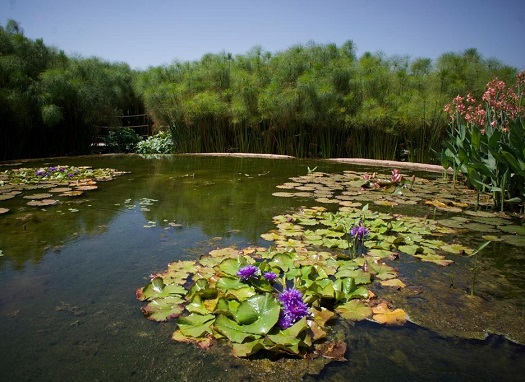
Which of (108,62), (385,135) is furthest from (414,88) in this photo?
(108,62)

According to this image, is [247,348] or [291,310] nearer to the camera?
[247,348]

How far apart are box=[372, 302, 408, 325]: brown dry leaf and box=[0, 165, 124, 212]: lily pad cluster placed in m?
3.87

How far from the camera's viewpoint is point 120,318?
167 cm

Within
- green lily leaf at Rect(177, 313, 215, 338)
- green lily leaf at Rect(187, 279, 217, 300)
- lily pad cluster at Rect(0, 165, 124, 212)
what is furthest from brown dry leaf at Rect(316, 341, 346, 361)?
lily pad cluster at Rect(0, 165, 124, 212)

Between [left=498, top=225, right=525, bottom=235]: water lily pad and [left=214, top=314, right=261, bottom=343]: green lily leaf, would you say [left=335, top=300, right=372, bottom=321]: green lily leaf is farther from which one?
[left=498, top=225, right=525, bottom=235]: water lily pad

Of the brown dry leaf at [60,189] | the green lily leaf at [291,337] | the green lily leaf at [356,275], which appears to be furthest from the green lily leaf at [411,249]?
the brown dry leaf at [60,189]

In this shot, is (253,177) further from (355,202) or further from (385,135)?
(385,135)

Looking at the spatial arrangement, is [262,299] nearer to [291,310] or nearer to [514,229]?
[291,310]

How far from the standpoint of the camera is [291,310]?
152 centimetres

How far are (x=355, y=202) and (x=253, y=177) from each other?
2491 mm

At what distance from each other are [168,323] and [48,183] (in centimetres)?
478

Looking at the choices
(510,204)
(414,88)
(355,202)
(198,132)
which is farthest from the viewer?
(198,132)

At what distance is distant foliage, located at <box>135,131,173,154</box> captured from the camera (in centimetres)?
1222

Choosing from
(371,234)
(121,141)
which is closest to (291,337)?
(371,234)
